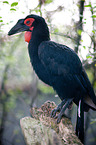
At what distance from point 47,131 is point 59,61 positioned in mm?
1030

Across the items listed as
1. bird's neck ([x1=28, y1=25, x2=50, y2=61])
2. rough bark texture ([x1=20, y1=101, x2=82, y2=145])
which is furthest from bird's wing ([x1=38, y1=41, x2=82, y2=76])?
rough bark texture ([x1=20, y1=101, x2=82, y2=145])

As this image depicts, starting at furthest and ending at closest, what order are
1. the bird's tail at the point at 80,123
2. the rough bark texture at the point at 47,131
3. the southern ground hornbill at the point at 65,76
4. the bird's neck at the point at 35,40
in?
1. the bird's neck at the point at 35,40
2. the southern ground hornbill at the point at 65,76
3. the bird's tail at the point at 80,123
4. the rough bark texture at the point at 47,131

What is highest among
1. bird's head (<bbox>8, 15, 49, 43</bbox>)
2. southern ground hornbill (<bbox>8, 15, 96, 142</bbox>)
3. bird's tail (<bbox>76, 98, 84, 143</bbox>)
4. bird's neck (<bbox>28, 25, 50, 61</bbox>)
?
bird's head (<bbox>8, 15, 49, 43</bbox>)

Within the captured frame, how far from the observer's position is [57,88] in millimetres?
2596

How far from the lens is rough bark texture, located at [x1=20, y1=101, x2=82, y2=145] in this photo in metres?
2.00

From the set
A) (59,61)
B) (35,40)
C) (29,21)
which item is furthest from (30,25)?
(59,61)

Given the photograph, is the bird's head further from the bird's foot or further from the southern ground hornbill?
the bird's foot

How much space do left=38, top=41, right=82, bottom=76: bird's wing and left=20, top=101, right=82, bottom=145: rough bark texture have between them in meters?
0.72

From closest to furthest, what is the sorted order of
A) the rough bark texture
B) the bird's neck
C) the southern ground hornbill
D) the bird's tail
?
the rough bark texture
the bird's tail
the southern ground hornbill
the bird's neck

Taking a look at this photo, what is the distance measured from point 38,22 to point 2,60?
3388 millimetres

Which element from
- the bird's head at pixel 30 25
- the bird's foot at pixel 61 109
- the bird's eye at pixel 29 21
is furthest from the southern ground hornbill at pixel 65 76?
the bird's eye at pixel 29 21

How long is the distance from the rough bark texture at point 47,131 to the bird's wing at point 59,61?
0.72 metres

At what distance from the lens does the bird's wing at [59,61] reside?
253 cm

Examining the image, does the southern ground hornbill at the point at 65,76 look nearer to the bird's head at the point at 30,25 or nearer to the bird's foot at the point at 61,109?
the bird's foot at the point at 61,109
